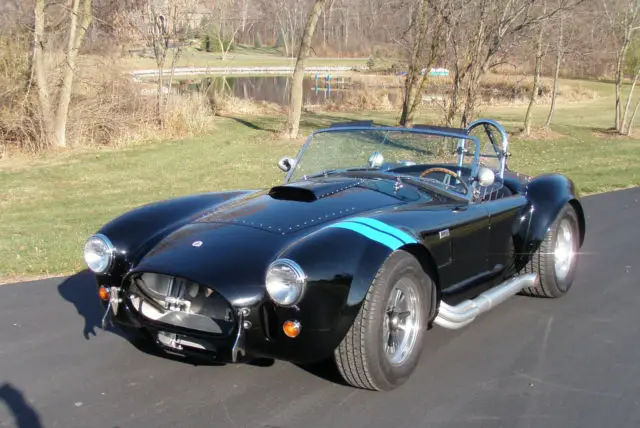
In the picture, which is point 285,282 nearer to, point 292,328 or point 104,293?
point 292,328

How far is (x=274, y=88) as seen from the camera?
42844 millimetres

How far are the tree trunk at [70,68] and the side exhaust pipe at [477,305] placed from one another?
45.4 feet

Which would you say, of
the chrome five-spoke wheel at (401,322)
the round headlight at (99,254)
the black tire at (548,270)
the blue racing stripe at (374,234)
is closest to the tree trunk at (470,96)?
the black tire at (548,270)

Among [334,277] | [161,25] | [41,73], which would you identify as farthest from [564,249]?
[161,25]

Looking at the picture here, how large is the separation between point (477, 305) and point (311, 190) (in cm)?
134

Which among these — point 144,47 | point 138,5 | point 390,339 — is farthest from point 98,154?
point 390,339

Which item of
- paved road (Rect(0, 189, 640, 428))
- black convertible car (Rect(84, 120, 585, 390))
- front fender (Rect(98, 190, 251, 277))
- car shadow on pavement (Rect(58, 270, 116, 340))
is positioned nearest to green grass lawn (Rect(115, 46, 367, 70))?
car shadow on pavement (Rect(58, 270, 116, 340))

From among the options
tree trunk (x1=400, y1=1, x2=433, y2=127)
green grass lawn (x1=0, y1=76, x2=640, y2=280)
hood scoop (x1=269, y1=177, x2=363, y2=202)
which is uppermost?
tree trunk (x1=400, y1=1, x2=433, y2=127)

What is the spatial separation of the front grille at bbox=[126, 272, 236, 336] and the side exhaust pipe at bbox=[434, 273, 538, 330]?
1411 mm

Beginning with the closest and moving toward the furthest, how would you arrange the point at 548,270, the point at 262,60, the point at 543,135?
the point at 548,270, the point at 543,135, the point at 262,60

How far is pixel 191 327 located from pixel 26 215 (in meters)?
7.42

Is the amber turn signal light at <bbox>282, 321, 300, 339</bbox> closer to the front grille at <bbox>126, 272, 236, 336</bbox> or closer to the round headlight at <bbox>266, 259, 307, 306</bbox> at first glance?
the round headlight at <bbox>266, 259, 307, 306</bbox>

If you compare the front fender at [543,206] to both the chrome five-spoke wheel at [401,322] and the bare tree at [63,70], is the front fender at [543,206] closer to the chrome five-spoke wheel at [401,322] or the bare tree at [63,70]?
the chrome five-spoke wheel at [401,322]

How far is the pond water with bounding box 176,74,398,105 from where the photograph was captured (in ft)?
109
